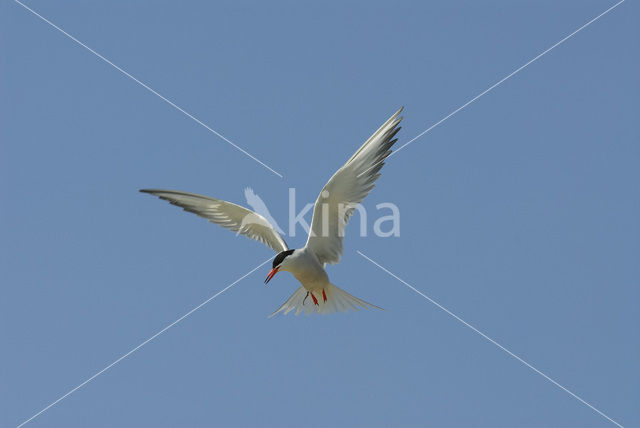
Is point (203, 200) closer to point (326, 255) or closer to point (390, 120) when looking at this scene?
point (326, 255)

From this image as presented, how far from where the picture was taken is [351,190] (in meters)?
9.28

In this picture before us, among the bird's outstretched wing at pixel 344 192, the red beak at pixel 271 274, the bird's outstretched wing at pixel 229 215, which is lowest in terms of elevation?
the red beak at pixel 271 274

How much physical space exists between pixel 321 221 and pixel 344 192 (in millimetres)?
476

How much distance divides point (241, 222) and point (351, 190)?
1777mm

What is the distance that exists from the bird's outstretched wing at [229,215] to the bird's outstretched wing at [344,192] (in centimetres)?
83

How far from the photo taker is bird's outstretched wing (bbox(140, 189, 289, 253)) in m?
10.2

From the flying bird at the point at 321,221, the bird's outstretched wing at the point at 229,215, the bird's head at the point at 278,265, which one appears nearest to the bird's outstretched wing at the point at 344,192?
the flying bird at the point at 321,221

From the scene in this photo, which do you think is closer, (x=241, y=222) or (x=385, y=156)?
(x=385, y=156)

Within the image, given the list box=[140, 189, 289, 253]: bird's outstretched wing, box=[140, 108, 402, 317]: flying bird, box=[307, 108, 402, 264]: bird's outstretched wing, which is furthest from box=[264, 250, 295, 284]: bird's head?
box=[140, 189, 289, 253]: bird's outstretched wing

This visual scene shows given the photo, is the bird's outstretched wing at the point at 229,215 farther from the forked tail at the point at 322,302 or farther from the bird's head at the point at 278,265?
the bird's head at the point at 278,265

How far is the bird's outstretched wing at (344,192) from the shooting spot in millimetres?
9055

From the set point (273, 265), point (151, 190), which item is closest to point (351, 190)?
point (273, 265)

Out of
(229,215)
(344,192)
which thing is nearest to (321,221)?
(344,192)

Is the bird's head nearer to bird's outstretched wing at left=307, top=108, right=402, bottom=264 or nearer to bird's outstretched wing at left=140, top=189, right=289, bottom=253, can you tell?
bird's outstretched wing at left=307, top=108, right=402, bottom=264
